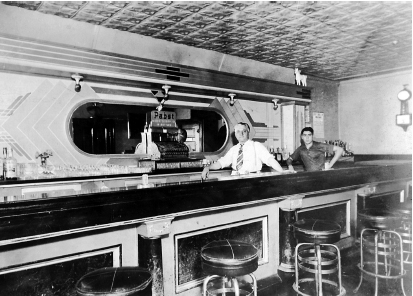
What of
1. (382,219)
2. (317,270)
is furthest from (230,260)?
(382,219)

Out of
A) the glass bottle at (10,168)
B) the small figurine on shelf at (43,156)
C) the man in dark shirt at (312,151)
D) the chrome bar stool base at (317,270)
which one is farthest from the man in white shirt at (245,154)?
the glass bottle at (10,168)

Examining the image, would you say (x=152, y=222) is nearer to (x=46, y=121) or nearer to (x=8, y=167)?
(x=8, y=167)

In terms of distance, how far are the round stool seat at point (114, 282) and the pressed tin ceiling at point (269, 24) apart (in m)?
3.02

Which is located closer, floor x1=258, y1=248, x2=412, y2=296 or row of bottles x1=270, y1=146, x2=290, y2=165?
floor x1=258, y1=248, x2=412, y2=296

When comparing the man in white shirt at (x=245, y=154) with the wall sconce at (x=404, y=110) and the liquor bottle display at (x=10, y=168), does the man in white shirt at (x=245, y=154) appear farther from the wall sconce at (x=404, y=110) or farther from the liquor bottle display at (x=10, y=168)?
the wall sconce at (x=404, y=110)

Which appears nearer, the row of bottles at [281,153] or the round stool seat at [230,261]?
the round stool seat at [230,261]

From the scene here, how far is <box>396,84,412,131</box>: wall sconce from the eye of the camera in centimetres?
694

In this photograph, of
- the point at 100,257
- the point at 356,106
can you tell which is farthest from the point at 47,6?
the point at 356,106

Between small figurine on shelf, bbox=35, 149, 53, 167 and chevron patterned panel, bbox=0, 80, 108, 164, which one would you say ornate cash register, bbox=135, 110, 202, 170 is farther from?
small figurine on shelf, bbox=35, 149, 53, 167

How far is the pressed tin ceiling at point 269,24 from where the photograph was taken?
382 cm

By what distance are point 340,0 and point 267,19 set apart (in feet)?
3.04

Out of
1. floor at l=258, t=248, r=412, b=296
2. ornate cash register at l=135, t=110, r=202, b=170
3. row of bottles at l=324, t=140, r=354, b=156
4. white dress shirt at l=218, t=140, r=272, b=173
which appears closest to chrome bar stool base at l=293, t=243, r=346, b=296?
floor at l=258, t=248, r=412, b=296

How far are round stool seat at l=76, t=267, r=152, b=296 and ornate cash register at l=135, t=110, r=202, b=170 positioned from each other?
9.61ft

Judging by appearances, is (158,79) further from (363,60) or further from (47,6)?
(363,60)
